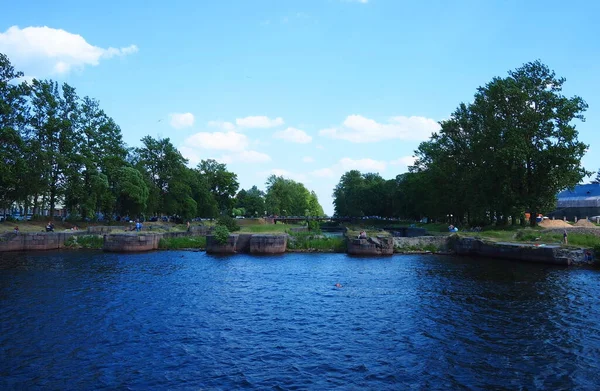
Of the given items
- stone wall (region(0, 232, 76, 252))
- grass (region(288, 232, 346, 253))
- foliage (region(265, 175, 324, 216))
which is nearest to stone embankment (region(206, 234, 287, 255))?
grass (region(288, 232, 346, 253))

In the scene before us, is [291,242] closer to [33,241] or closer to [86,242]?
[86,242]

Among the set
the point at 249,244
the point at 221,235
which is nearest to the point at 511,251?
the point at 249,244

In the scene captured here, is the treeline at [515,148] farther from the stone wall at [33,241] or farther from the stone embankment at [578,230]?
the stone wall at [33,241]

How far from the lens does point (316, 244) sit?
53.0 meters

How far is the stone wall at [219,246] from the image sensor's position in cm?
5078

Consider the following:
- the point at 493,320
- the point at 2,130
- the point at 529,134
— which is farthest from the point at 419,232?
the point at 2,130

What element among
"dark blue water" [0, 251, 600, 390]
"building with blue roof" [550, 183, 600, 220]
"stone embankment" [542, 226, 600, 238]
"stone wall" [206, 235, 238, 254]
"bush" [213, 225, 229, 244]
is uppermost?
"building with blue roof" [550, 183, 600, 220]

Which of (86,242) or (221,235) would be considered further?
(86,242)

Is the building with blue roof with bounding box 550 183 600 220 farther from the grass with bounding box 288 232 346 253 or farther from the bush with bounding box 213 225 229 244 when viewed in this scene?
the bush with bounding box 213 225 229 244

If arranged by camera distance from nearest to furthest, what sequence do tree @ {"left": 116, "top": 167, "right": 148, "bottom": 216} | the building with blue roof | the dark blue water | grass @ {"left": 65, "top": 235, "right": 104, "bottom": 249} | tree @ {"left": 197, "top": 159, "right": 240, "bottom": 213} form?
the dark blue water → grass @ {"left": 65, "top": 235, "right": 104, "bottom": 249} → tree @ {"left": 116, "top": 167, "right": 148, "bottom": 216} → the building with blue roof → tree @ {"left": 197, "top": 159, "right": 240, "bottom": 213}

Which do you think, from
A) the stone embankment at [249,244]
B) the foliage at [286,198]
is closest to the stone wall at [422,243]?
the stone embankment at [249,244]

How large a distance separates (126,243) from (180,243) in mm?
7009

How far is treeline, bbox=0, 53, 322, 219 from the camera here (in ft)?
182

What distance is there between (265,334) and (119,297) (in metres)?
11.6
